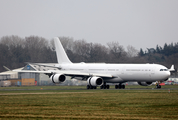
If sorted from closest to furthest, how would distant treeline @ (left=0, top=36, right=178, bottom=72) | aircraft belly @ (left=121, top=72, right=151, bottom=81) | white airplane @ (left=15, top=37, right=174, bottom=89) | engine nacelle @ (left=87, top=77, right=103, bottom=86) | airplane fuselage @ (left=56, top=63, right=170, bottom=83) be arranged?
1. airplane fuselage @ (left=56, top=63, right=170, bottom=83)
2. white airplane @ (left=15, top=37, right=174, bottom=89)
3. aircraft belly @ (left=121, top=72, right=151, bottom=81)
4. engine nacelle @ (left=87, top=77, right=103, bottom=86)
5. distant treeline @ (left=0, top=36, right=178, bottom=72)

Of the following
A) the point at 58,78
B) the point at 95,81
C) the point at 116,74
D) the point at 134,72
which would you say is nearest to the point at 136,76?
the point at 134,72

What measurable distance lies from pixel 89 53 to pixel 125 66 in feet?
236

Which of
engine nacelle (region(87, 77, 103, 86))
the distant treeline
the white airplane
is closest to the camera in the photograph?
the white airplane

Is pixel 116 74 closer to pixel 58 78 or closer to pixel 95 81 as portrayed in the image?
pixel 95 81

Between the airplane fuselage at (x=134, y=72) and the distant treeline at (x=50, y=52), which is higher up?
the distant treeline at (x=50, y=52)

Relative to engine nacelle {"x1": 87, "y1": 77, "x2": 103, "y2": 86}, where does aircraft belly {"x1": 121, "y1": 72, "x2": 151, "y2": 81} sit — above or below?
above

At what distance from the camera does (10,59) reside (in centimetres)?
11844

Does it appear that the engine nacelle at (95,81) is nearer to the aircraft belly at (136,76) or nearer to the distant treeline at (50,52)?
the aircraft belly at (136,76)

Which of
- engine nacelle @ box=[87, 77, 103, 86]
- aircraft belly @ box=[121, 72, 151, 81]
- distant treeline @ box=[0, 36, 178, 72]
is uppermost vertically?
distant treeline @ box=[0, 36, 178, 72]

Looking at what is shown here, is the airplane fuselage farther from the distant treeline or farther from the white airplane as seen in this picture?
the distant treeline

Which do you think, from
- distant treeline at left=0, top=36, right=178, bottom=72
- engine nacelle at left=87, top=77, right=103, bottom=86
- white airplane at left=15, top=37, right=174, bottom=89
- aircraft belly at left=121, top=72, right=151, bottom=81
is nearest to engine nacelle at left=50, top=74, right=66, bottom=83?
white airplane at left=15, top=37, right=174, bottom=89

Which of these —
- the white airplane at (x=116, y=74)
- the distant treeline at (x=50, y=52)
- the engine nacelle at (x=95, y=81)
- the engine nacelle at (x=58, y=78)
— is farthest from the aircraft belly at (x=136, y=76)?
the distant treeline at (x=50, y=52)

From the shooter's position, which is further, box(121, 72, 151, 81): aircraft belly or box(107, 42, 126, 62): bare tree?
box(107, 42, 126, 62): bare tree

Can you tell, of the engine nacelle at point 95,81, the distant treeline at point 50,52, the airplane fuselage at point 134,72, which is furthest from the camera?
the distant treeline at point 50,52
